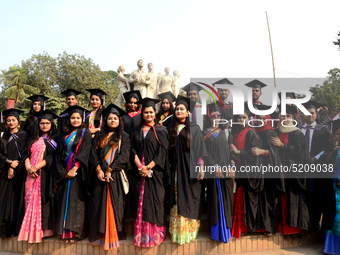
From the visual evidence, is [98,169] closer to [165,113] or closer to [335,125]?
[165,113]

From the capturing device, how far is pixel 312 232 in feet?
14.0

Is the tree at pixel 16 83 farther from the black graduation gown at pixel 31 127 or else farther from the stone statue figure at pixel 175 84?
the black graduation gown at pixel 31 127

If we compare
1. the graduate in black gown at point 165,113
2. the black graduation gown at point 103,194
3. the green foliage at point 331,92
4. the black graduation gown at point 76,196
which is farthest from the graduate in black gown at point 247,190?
the green foliage at point 331,92

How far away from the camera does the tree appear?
25.6 m

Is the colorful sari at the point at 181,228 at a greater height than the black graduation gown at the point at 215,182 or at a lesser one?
lesser

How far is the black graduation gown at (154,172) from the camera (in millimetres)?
3596

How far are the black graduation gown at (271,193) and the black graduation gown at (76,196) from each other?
107 inches

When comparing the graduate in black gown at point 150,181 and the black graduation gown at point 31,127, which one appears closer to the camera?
the graduate in black gown at point 150,181

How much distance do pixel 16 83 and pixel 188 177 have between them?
28848 mm

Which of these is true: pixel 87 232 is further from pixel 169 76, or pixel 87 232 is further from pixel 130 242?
pixel 169 76

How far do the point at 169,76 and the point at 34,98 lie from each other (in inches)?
205

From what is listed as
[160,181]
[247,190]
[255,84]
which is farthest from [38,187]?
[255,84]

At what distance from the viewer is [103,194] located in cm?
358

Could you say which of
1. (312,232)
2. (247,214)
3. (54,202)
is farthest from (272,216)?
(54,202)
